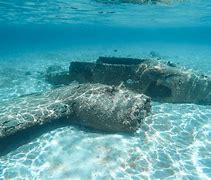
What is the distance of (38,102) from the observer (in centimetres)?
1096

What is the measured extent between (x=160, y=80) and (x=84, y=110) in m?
4.65

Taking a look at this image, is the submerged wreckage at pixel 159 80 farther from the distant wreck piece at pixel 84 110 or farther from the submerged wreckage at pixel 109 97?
the distant wreck piece at pixel 84 110

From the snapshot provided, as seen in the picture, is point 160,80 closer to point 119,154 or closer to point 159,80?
point 159,80

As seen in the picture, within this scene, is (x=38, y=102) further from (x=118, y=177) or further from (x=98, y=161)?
(x=118, y=177)

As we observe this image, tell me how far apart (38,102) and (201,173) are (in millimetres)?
6884

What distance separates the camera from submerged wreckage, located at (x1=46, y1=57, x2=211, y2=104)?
507 inches

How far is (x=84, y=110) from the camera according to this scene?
10.3 m

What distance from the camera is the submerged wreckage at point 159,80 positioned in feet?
42.3

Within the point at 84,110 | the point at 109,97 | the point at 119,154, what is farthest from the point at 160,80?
the point at 119,154

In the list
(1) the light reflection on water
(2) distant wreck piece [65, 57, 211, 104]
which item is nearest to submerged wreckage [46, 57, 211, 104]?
(2) distant wreck piece [65, 57, 211, 104]

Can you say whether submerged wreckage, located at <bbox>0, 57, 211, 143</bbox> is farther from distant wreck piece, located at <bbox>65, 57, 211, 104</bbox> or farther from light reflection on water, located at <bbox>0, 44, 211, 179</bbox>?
light reflection on water, located at <bbox>0, 44, 211, 179</bbox>

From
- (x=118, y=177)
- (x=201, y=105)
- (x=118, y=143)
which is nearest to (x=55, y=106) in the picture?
(x=118, y=143)

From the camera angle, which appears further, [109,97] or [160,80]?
[160,80]

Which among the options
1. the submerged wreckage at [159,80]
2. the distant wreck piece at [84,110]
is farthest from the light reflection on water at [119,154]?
the submerged wreckage at [159,80]
